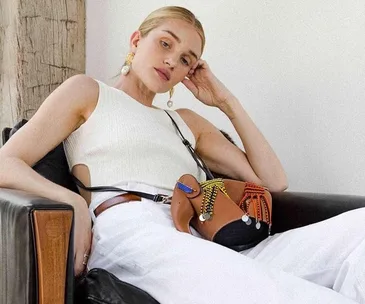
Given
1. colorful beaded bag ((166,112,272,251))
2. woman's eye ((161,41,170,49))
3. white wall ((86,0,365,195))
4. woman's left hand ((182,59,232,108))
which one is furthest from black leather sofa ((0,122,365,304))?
white wall ((86,0,365,195))

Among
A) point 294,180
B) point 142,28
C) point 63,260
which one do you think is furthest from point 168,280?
point 294,180

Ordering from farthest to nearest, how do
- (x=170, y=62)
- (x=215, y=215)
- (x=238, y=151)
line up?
(x=238, y=151) → (x=170, y=62) → (x=215, y=215)

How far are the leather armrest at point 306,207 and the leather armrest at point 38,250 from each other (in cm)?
69

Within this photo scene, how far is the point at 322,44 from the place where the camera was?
1884mm

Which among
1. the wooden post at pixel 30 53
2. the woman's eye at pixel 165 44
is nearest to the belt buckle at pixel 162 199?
the woman's eye at pixel 165 44

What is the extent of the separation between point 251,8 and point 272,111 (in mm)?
363

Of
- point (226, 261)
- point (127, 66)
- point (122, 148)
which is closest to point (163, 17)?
point (127, 66)

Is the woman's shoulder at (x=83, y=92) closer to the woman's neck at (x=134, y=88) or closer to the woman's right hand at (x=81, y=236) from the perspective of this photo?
the woman's neck at (x=134, y=88)

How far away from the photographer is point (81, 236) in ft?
3.95

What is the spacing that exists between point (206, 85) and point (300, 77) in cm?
33

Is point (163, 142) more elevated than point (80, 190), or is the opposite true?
point (163, 142)

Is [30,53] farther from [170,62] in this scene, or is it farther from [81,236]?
[81,236]

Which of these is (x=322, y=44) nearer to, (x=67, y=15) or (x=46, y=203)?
(x=67, y=15)

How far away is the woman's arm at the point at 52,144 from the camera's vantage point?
48.2 inches
